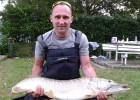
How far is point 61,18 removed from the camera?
4246mm

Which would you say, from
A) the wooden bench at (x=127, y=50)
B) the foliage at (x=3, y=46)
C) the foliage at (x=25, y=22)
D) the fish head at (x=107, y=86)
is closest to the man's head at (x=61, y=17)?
the fish head at (x=107, y=86)

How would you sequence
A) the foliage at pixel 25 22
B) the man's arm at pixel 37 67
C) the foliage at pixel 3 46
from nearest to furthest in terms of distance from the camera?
the man's arm at pixel 37 67 → the foliage at pixel 3 46 → the foliage at pixel 25 22

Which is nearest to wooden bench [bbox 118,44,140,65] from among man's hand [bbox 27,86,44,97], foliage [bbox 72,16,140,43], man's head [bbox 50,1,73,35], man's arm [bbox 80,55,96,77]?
foliage [bbox 72,16,140,43]

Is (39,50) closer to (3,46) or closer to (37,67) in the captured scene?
(37,67)

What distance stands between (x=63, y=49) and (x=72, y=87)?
1.83 ft

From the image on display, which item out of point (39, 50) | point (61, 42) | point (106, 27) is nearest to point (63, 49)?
point (61, 42)

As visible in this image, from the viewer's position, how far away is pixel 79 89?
3.91 m

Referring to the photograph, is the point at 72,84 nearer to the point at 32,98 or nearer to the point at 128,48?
the point at 32,98

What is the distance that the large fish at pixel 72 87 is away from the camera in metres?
3.89

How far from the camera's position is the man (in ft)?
14.0

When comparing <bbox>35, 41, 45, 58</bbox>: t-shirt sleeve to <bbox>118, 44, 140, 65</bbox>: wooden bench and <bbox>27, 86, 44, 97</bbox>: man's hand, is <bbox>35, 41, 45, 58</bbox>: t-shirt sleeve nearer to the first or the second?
<bbox>27, 86, 44, 97</bbox>: man's hand

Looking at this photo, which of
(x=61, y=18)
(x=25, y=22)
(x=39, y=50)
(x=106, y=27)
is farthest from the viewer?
(x=106, y=27)

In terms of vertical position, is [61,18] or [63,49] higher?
[61,18]

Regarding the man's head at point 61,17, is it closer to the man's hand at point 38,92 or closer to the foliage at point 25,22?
the man's hand at point 38,92
